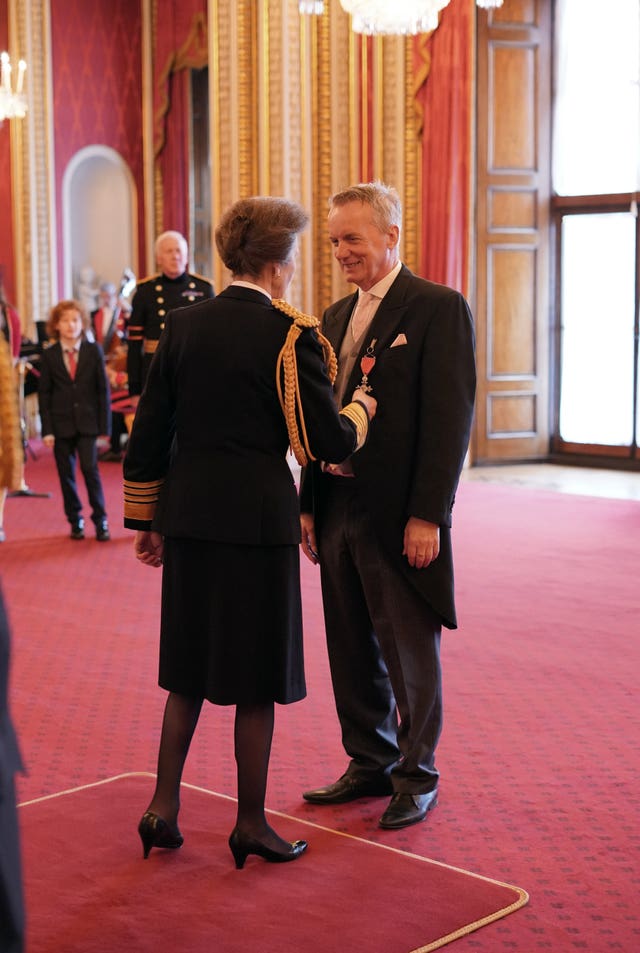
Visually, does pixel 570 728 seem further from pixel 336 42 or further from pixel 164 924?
pixel 336 42

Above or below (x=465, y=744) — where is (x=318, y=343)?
above

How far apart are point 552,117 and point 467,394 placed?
834 centimetres

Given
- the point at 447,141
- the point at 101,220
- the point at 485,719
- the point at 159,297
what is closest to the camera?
the point at 485,719

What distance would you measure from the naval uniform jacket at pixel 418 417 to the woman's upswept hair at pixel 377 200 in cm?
16

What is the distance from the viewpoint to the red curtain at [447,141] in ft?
32.9

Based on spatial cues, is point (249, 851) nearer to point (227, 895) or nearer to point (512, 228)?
point (227, 895)

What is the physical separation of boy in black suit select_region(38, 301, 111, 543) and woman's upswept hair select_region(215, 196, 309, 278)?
478 cm

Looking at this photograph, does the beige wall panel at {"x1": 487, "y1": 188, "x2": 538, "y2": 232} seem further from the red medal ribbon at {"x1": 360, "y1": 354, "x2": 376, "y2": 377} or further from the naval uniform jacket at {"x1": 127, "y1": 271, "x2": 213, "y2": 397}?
the red medal ribbon at {"x1": 360, "y1": 354, "x2": 376, "y2": 377}

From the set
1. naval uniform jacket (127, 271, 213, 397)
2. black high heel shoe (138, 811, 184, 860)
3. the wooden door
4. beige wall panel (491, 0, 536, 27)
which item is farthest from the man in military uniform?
black high heel shoe (138, 811, 184, 860)

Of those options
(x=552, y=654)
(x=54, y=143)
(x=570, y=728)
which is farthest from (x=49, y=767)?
(x=54, y=143)

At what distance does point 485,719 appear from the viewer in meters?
4.08

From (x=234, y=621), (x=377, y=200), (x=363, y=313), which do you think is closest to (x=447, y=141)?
(x=363, y=313)

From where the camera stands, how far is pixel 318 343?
284 cm

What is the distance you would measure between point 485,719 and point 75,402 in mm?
4106
